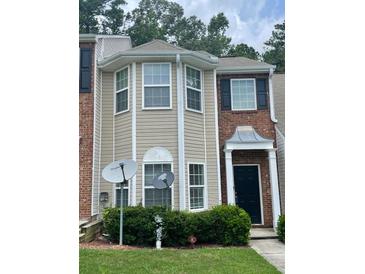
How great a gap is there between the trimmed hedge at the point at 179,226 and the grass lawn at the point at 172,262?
3.55 feet

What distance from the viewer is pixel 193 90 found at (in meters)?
9.58

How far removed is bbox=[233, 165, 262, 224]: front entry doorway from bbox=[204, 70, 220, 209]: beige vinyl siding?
0.84 meters

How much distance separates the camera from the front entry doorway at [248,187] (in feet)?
32.3

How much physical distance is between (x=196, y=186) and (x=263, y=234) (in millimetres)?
2137

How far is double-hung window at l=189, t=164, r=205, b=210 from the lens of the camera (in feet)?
29.6

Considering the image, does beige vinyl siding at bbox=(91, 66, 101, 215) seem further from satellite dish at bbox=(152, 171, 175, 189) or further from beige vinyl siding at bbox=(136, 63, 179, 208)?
satellite dish at bbox=(152, 171, 175, 189)

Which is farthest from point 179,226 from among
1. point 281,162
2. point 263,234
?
point 281,162

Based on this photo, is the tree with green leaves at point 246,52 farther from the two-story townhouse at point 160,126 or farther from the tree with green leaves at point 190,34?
the two-story townhouse at point 160,126

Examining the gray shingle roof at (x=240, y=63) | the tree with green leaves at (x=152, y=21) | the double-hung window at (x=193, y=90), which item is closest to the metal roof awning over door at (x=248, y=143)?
the double-hung window at (x=193, y=90)

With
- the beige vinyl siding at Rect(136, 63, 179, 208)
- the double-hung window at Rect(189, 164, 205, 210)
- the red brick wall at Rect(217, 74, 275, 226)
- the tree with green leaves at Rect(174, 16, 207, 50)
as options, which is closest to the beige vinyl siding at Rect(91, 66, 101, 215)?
the beige vinyl siding at Rect(136, 63, 179, 208)
